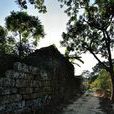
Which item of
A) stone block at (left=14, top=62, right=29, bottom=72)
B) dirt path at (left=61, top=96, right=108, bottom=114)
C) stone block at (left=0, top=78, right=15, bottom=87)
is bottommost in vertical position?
dirt path at (left=61, top=96, right=108, bottom=114)

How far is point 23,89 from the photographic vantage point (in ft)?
35.0

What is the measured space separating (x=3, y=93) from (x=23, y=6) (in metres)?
3.00

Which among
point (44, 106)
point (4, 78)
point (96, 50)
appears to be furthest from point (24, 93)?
point (96, 50)

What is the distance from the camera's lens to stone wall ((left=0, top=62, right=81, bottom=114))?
8977 millimetres

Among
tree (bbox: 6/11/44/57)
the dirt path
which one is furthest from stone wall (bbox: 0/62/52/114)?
tree (bbox: 6/11/44/57)

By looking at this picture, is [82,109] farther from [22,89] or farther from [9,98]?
[9,98]

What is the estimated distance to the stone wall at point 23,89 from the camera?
8977 millimetres

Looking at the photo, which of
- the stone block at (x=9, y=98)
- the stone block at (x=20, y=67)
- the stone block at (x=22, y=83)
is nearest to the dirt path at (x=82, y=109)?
the stone block at (x=22, y=83)

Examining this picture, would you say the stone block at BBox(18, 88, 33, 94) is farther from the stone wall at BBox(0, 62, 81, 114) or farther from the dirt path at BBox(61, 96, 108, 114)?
the dirt path at BBox(61, 96, 108, 114)

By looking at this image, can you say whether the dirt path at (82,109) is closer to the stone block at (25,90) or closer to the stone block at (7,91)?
the stone block at (25,90)

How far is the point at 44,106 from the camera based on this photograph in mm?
13773

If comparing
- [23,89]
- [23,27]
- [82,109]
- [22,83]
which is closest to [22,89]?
[23,89]

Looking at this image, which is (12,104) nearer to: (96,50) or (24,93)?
(24,93)

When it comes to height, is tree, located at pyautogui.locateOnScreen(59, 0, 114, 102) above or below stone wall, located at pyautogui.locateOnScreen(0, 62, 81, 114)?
above
